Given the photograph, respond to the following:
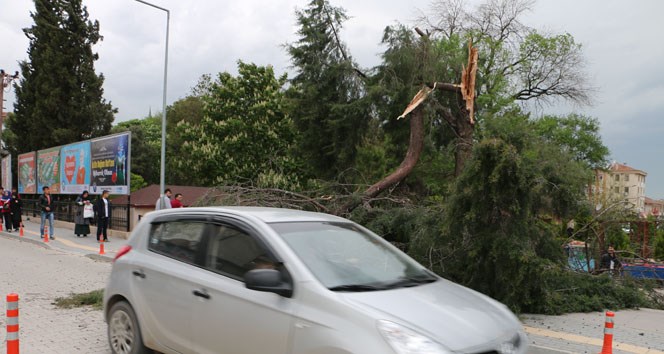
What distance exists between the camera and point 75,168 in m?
23.9

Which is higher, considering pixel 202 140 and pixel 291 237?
pixel 202 140

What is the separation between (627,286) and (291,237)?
288 inches

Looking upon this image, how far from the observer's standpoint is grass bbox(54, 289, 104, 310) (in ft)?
25.0

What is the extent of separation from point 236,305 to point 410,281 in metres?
1.37

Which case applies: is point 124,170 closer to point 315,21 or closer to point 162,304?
point 315,21

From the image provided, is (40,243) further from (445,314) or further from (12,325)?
(445,314)

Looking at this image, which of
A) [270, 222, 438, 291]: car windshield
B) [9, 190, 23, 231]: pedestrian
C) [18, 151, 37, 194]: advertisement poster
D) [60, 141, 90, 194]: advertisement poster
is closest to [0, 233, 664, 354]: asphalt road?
[270, 222, 438, 291]: car windshield

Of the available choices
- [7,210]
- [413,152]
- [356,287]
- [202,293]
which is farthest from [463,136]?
[7,210]

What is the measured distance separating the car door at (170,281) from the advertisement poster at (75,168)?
1983cm

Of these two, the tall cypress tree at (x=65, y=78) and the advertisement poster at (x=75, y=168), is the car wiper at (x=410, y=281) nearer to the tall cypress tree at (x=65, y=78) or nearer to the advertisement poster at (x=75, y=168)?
the advertisement poster at (x=75, y=168)

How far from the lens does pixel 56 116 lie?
32938 millimetres

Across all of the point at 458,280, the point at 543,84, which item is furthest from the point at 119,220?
the point at 543,84

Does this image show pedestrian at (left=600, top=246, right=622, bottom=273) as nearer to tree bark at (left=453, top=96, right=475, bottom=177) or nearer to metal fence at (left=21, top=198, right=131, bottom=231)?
tree bark at (left=453, top=96, right=475, bottom=177)

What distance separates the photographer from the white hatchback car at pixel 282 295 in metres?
3.20
